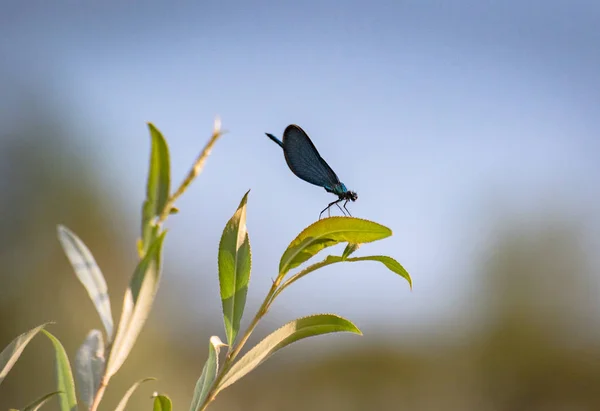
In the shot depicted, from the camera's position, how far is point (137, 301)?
1.26 ft

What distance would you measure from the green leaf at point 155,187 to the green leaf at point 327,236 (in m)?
0.14

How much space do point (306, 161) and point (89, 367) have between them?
23 centimetres

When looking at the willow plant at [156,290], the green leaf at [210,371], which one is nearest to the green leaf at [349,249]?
the willow plant at [156,290]

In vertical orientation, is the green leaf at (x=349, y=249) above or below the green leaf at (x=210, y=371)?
above

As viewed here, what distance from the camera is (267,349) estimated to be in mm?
482

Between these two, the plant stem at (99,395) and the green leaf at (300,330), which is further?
A: the green leaf at (300,330)

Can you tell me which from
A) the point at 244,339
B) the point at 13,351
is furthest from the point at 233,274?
the point at 13,351

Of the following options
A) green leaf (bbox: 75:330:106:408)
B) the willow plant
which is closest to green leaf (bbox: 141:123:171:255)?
the willow plant

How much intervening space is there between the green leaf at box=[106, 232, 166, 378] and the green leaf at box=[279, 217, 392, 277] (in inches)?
4.9

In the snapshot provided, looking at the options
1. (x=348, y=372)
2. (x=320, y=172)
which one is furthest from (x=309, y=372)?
(x=320, y=172)

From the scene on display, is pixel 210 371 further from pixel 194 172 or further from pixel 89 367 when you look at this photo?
pixel 194 172

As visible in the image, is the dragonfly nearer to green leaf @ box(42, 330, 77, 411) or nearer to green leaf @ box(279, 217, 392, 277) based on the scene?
green leaf @ box(279, 217, 392, 277)

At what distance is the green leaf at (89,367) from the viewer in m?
0.42

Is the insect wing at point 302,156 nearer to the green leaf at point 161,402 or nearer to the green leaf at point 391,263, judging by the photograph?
the green leaf at point 391,263
